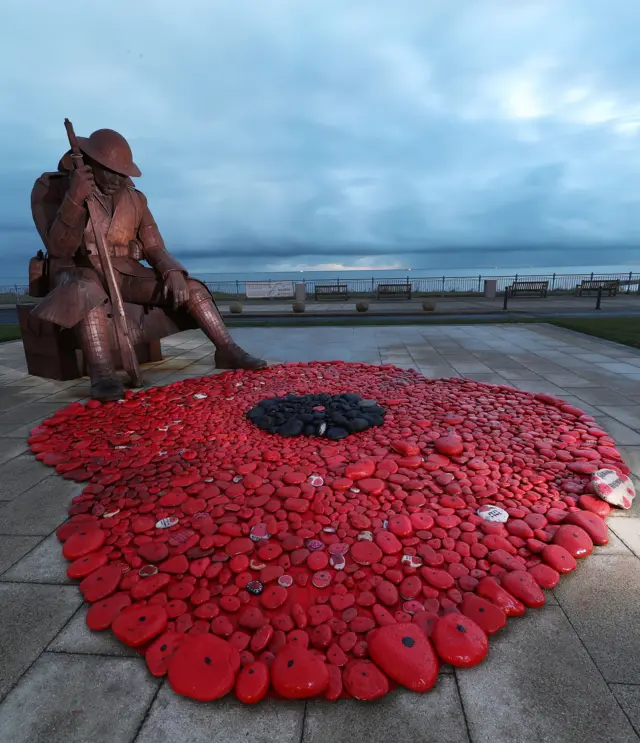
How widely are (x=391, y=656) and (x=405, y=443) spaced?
1.79 m

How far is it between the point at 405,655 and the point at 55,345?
548 cm

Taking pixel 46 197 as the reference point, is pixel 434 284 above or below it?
below

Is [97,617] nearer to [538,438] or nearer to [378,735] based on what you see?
[378,735]

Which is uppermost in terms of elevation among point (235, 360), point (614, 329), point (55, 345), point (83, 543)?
point (55, 345)

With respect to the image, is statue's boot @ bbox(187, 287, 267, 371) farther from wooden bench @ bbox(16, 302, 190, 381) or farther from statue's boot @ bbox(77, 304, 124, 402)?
statue's boot @ bbox(77, 304, 124, 402)

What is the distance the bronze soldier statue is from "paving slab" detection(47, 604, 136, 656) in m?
3.22

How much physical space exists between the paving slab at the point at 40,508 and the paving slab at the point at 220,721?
141 centimetres

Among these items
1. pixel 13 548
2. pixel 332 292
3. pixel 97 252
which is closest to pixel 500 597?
pixel 13 548

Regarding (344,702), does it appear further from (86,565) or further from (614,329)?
(614,329)

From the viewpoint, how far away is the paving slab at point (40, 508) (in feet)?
7.94

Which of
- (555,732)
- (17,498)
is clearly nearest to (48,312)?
(17,498)

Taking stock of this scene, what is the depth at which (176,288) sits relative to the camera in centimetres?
525

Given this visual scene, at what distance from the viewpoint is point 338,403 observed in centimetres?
420

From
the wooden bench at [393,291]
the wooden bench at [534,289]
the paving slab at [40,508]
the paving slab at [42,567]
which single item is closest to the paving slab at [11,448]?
the paving slab at [40,508]
